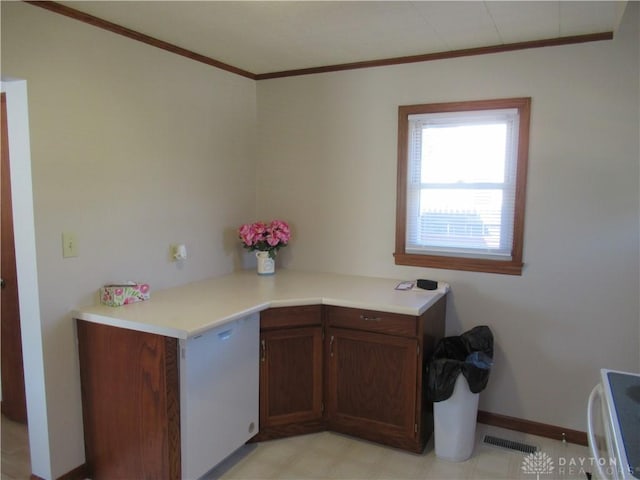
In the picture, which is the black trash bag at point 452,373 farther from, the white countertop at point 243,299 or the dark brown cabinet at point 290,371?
the dark brown cabinet at point 290,371

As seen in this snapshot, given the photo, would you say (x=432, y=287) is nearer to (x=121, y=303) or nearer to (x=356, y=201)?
(x=356, y=201)

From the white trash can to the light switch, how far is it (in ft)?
6.60

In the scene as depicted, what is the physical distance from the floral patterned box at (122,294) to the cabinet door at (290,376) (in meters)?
0.69

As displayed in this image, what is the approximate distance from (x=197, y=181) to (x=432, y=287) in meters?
1.62

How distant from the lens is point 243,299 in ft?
8.55

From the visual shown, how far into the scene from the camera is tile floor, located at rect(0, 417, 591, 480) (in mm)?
2453

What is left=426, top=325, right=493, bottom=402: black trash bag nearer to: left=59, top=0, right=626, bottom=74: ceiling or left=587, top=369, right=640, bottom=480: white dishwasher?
left=587, top=369, right=640, bottom=480: white dishwasher

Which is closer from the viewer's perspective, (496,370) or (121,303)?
(121,303)

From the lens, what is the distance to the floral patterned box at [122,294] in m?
2.37

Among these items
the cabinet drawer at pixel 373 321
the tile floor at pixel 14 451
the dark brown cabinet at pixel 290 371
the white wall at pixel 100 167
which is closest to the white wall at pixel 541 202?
the cabinet drawer at pixel 373 321

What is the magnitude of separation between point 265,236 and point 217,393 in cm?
123

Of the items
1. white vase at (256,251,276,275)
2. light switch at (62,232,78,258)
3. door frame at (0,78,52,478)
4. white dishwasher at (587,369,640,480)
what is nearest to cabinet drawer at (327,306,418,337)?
white vase at (256,251,276,275)

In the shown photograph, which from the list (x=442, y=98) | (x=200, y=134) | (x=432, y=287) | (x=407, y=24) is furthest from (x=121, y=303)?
(x=442, y=98)

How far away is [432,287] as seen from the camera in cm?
287
